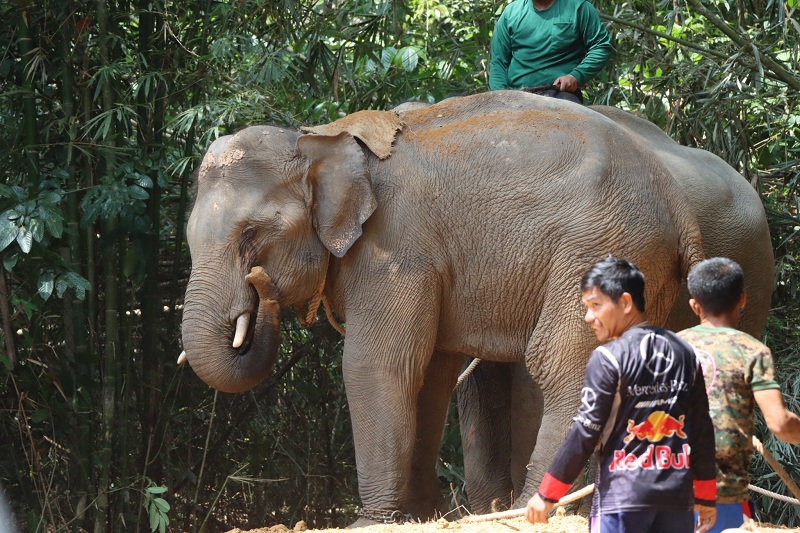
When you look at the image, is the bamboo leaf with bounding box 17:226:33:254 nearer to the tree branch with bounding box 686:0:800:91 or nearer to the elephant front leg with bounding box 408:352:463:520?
the elephant front leg with bounding box 408:352:463:520

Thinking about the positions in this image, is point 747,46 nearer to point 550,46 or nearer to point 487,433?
point 550,46

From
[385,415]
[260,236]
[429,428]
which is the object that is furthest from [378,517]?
[260,236]

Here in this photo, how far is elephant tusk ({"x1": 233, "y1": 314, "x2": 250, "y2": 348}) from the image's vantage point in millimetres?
5762

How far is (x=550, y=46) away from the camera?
659 cm

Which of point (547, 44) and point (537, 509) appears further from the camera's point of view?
point (547, 44)

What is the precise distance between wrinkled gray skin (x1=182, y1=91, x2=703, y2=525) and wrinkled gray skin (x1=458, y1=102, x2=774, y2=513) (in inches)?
19.3

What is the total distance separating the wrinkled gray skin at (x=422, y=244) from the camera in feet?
18.2

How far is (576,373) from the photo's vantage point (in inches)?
217

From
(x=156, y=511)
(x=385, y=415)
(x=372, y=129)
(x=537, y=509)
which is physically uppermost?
(x=372, y=129)

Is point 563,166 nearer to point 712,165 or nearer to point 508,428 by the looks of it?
point 712,165

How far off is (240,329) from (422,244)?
0.98 metres

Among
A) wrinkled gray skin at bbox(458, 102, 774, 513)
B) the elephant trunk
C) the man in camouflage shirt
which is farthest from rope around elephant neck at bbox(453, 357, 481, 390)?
the man in camouflage shirt

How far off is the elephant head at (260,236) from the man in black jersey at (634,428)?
252cm

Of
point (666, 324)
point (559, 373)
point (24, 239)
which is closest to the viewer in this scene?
point (559, 373)
